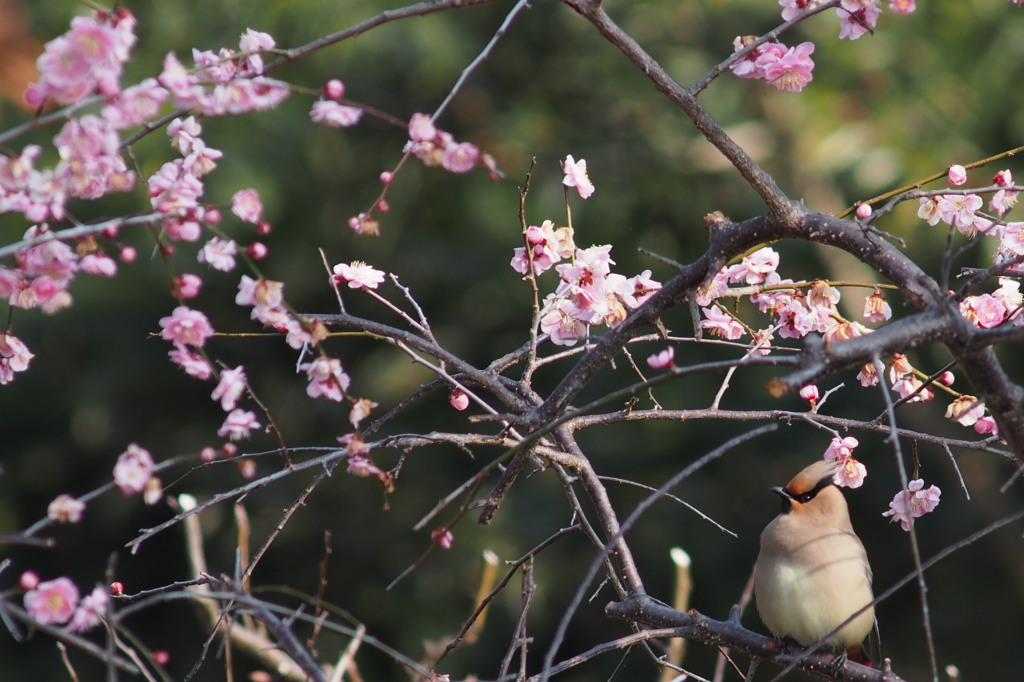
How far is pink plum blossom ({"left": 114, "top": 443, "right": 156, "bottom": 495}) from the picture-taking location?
145 cm

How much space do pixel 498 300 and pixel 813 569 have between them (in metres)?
4.29

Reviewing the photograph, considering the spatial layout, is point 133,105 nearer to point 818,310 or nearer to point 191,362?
point 191,362

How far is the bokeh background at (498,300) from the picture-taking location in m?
6.37

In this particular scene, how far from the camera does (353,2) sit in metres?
6.59

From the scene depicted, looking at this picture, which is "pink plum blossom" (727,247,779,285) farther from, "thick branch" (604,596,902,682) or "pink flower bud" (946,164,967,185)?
"thick branch" (604,596,902,682)

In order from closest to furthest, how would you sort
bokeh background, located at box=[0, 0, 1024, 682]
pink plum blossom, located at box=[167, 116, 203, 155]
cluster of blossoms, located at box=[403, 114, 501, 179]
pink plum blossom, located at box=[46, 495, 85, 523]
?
pink plum blossom, located at box=[46, 495, 85, 523] → cluster of blossoms, located at box=[403, 114, 501, 179] → pink plum blossom, located at box=[167, 116, 203, 155] → bokeh background, located at box=[0, 0, 1024, 682]

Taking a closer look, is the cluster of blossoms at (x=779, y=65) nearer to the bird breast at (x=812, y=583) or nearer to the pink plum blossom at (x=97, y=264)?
the pink plum blossom at (x=97, y=264)

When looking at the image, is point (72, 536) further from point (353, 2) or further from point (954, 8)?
point (954, 8)

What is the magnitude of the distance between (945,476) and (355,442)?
534 centimetres

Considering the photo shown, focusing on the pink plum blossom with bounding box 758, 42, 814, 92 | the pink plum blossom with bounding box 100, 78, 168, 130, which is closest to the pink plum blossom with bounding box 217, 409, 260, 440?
the pink plum blossom with bounding box 100, 78, 168, 130

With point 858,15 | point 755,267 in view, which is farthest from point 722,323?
point 858,15

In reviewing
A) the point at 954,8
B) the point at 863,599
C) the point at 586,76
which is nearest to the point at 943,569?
the point at 954,8

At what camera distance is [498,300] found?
693 centimetres

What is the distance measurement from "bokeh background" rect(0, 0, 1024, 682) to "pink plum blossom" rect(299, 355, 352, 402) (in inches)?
172
